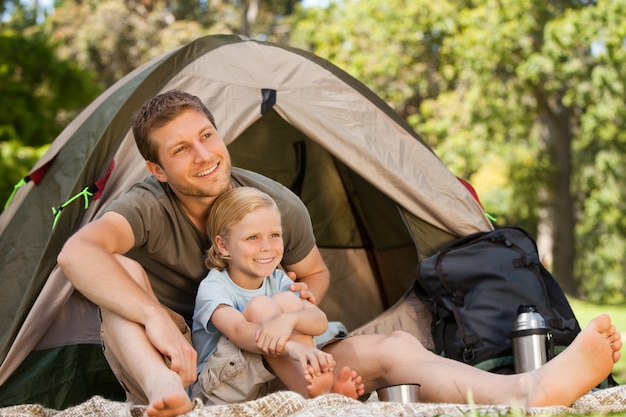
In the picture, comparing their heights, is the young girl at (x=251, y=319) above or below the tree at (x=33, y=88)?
A: below

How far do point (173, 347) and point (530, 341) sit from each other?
118 centimetres

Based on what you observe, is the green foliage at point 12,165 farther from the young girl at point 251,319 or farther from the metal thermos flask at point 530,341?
the metal thermos flask at point 530,341

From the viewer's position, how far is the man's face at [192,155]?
257 centimetres

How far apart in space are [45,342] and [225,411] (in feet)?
3.70

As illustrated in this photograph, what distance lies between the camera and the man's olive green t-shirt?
8.50 feet

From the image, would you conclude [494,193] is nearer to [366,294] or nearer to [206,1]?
[206,1]

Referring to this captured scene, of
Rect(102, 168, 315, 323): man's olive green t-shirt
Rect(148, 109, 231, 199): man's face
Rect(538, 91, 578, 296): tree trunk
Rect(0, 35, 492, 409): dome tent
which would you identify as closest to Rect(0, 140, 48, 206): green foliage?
Rect(0, 35, 492, 409): dome tent

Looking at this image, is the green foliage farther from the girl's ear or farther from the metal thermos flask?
the metal thermos flask

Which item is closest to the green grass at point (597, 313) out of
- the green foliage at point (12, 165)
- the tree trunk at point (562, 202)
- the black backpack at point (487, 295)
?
the tree trunk at point (562, 202)

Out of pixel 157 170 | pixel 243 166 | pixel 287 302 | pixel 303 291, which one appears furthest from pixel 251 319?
pixel 243 166

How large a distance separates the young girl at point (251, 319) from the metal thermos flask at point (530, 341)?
0.66m

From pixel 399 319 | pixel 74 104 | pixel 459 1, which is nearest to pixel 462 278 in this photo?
pixel 399 319

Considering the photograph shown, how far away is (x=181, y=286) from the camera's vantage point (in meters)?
2.76

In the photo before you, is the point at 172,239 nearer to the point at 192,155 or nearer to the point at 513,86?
the point at 192,155
